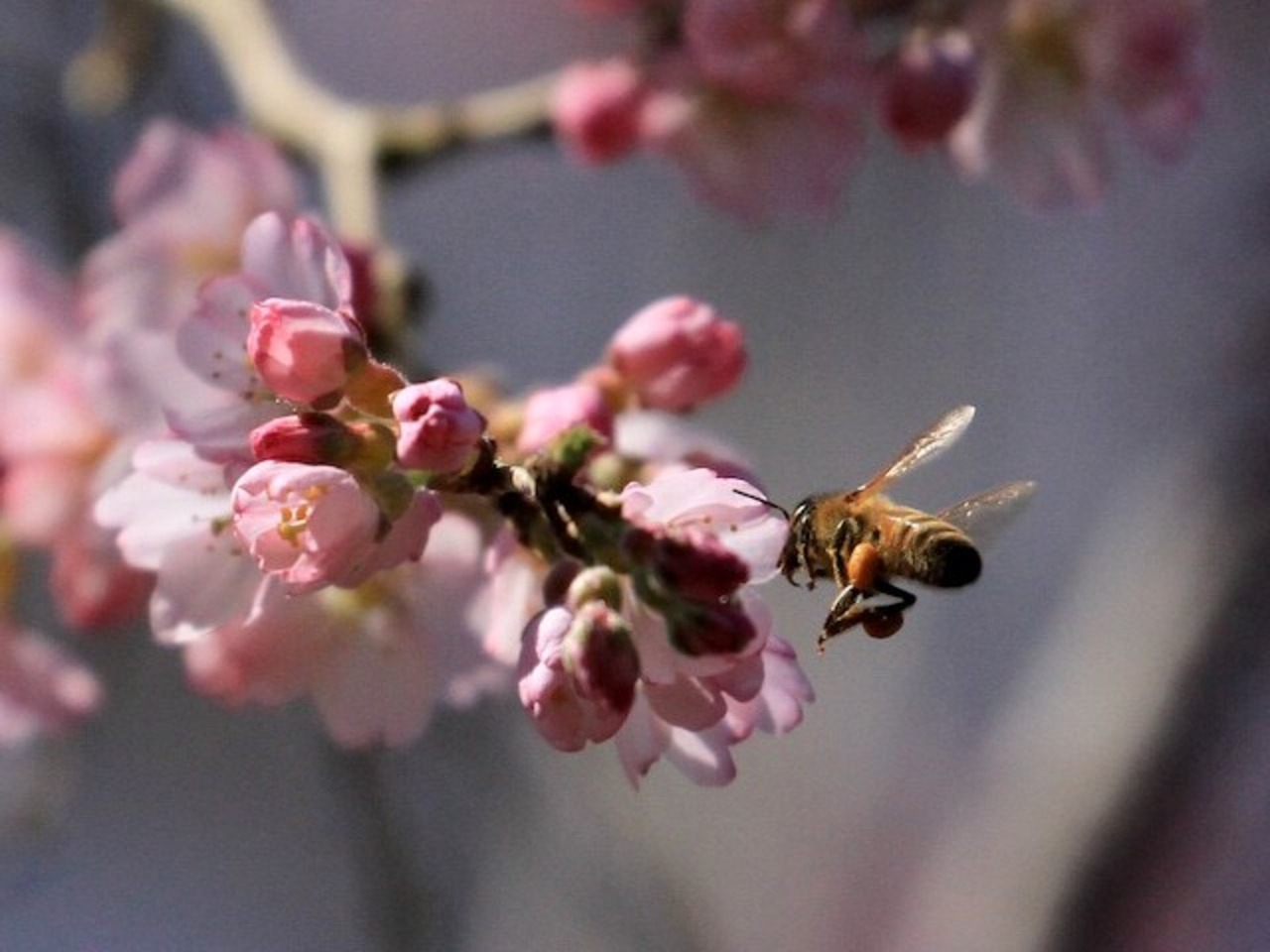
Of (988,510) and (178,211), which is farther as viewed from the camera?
(178,211)

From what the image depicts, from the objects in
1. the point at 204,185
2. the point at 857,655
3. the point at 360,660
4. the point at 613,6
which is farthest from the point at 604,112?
the point at 857,655

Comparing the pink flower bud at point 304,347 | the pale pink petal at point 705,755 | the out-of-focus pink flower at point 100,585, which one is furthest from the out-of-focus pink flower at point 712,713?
the out-of-focus pink flower at point 100,585

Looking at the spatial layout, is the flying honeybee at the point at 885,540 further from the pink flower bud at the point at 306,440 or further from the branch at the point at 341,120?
the branch at the point at 341,120

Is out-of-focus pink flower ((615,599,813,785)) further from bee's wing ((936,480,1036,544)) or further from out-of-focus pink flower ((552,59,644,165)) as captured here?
out-of-focus pink flower ((552,59,644,165))

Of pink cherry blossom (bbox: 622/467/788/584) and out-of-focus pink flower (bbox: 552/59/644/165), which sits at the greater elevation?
out-of-focus pink flower (bbox: 552/59/644/165)

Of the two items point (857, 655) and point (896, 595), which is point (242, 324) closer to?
point (896, 595)

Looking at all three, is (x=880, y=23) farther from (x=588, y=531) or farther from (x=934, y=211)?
(x=934, y=211)

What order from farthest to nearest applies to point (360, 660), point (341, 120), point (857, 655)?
1. point (857, 655)
2. point (341, 120)
3. point (360, 660)

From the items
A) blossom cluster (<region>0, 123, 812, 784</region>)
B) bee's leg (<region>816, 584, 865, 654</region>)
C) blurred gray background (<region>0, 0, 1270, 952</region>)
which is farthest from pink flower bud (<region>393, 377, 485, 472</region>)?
blurred gray background (<region>0, 0, 1270, 952</region>)
